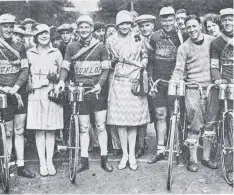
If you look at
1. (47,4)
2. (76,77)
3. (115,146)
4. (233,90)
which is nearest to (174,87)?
(233,90)

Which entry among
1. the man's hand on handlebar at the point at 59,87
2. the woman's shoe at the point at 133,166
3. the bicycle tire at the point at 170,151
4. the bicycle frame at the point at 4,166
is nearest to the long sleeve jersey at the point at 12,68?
the man's hand on handlebar at the point at 59,87

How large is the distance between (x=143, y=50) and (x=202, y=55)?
0.82 meters

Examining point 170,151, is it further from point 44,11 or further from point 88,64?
point 44,11

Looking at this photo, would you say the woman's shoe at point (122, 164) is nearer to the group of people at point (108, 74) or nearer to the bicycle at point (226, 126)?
the group of people at point (108, 74)

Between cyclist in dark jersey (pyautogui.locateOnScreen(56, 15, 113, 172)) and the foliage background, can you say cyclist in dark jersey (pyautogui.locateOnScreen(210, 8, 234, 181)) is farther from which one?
the foliage background

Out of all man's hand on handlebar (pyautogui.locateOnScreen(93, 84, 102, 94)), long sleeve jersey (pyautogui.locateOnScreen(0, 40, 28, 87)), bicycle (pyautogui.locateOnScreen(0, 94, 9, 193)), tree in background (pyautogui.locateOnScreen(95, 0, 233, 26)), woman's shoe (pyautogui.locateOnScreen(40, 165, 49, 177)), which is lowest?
woman's shoe (pyautogui.locateOnScreen(40, 165, 49, 177))

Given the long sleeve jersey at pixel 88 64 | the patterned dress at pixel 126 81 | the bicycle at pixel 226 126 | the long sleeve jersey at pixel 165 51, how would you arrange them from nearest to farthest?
1. the bicycle at pixel 226 126
2. the long sleeve jersey at pixel 88 64
3. the patterned dress at pixel 126 81
4. the long sleeve jersey at pixel 165 51

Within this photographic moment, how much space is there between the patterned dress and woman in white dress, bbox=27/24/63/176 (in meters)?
0.79

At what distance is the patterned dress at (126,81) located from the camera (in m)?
4.94

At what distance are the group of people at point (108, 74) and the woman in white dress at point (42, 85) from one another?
0.5 inches

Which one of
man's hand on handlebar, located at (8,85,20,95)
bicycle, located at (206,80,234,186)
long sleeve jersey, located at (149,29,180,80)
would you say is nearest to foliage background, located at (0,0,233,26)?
long sleeve jersey, located at (149,29,180,80)

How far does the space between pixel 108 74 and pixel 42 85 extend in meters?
0.97

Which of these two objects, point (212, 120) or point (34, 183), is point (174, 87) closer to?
point (212, 120)

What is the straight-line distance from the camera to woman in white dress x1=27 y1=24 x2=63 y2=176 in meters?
4.70
